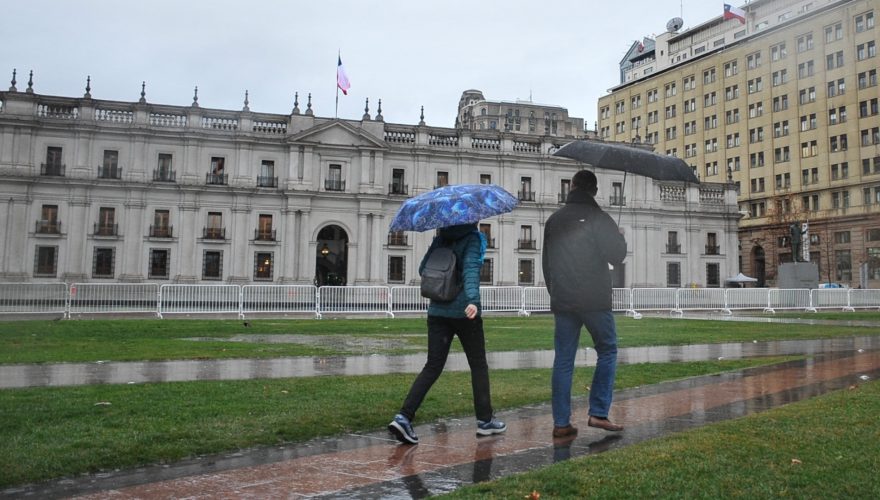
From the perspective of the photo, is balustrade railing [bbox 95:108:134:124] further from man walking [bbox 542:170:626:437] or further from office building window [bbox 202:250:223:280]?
man walking [bbox 542:170:626:437]

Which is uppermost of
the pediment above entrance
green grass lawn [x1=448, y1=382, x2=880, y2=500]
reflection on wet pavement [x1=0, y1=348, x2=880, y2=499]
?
the pediment above entrance

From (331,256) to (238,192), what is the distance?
8.55m

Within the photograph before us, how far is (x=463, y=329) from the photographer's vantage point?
5.46m

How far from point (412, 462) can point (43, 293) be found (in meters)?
24.7

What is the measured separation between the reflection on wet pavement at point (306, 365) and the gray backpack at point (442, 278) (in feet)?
14.0

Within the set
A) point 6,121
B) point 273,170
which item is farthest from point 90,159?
point 273,170

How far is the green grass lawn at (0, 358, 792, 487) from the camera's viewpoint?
471 cm

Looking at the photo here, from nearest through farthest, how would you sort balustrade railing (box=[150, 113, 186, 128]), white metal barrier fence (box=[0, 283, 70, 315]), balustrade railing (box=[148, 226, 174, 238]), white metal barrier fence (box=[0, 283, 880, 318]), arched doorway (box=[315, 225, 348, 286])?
white metal barrier fence (box=[0, 283, 70, 315]), white metal barrier fence (box=[0, 283, 880, 318]), balustrade railing (box=[148, 226, 174, 238]), balustrade railing (box=[150, 113, 186, 128]), arched doorway (box=[315, 225, 348, 286])

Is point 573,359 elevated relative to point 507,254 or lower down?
lower down

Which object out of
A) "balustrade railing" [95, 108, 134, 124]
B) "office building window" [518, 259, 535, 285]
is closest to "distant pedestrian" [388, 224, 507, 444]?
"balustrade railing" [95, 108, 134, 124]

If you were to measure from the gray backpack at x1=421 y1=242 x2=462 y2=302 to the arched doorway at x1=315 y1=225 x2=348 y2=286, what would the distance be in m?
42.8

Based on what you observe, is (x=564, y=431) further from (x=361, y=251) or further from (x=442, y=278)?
(x=361, y=251)

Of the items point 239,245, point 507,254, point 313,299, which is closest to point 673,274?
point 507,254

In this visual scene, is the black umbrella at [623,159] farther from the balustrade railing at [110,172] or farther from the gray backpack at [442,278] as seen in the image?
the balustrade railing at [110,172]
